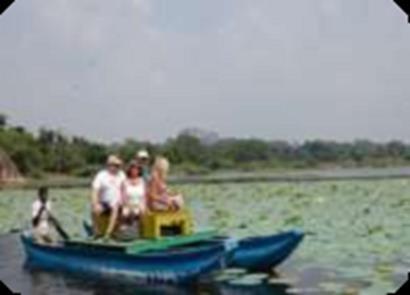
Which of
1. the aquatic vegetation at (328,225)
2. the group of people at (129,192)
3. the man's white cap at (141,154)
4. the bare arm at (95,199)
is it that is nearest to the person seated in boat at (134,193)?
the group of people at (129,192)

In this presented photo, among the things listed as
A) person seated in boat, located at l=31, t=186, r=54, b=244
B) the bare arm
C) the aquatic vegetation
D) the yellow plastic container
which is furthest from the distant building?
the yellow plastic container

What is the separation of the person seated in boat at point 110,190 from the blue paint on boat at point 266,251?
193 centimetres

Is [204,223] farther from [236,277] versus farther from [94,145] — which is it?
[94,145]

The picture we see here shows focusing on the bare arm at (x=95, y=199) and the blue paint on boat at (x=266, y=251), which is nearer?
the blue paint on boat at (x=266, y=251)

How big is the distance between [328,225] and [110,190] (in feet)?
20.5

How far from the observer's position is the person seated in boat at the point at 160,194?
11.4 meters

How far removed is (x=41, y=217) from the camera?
530 inches

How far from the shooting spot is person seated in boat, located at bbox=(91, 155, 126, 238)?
39.7ft

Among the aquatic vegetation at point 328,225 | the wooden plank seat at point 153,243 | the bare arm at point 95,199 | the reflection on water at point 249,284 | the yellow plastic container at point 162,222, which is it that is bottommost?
the reflection on water at point 249,284

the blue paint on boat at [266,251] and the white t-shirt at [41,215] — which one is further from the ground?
the white t-shirt at [41,215]

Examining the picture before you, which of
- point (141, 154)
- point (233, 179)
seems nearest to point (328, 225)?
point (141, 154)

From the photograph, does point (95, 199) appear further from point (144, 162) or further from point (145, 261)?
point (145, 261)

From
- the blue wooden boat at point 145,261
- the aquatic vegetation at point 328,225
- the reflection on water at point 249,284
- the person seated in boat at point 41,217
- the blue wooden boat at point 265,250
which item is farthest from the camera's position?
the person seated in boat at point 41,217

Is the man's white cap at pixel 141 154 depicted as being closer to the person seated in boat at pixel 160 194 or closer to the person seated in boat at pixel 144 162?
the person seated in boat at pixel 144 162
